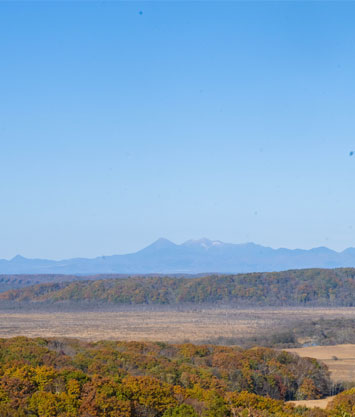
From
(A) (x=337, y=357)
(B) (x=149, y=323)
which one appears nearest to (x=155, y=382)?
(A) (x=337, y=357)

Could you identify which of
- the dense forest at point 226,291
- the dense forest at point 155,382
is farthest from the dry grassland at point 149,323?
the dense forest at point 155,382

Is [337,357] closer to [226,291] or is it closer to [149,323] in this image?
[149,323]

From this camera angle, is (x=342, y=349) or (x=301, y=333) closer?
(x=342, y=349)

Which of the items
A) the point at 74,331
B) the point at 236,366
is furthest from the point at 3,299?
the point at 236,366

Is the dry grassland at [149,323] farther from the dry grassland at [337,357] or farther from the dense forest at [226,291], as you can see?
the dense forest at [226,291]

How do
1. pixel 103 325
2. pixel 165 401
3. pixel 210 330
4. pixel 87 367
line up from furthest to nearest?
pixel 103 325 → pixel 210 330 → pixel 87 367 → pixel 165 401

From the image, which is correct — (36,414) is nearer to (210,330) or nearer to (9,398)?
(9,398)

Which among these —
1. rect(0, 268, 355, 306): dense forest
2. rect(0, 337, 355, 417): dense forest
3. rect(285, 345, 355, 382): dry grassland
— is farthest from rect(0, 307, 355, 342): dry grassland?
rect(0, 337, 355, 417): dense forest

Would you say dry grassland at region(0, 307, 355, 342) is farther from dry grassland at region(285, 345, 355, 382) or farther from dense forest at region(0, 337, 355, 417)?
dense forest at region(0, 337, 355, 417)

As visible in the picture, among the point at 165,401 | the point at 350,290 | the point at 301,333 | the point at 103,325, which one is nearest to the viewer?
the point at 165,401
